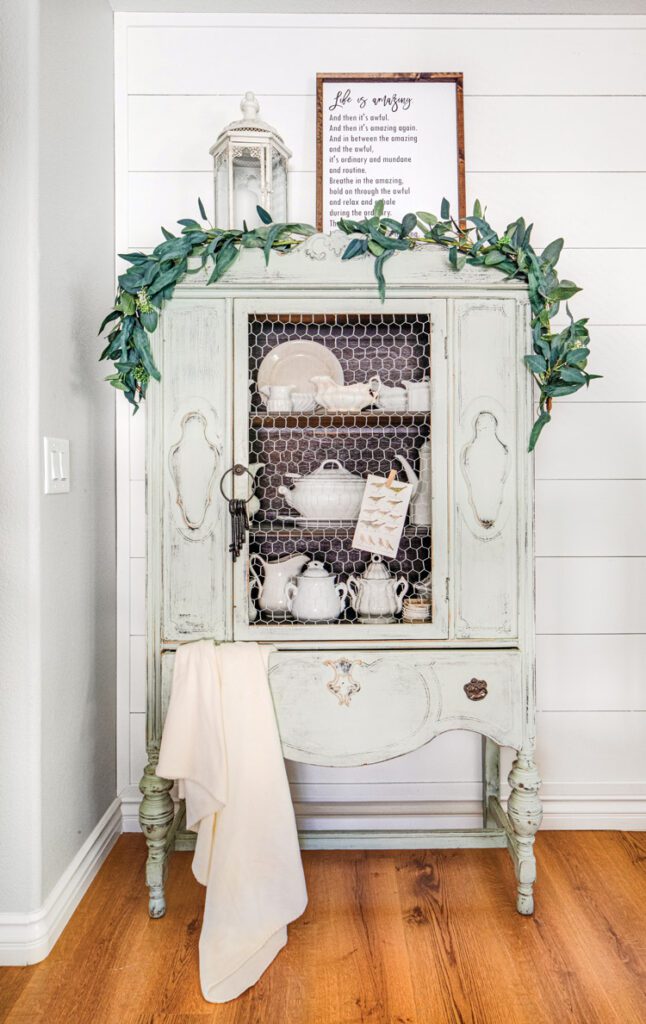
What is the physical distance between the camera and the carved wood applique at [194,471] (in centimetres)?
168

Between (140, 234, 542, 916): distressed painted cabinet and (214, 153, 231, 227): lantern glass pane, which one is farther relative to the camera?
(214, 153, 231, 227): lantern glass pane

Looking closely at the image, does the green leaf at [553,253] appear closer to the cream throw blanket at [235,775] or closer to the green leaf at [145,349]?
the green leaf at [145,349]

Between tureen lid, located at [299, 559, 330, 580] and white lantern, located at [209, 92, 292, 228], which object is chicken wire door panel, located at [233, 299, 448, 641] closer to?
tureen lid, located at [299, 559, 330, 580]

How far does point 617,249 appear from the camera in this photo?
84.6 inches

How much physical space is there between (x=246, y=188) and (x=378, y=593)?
113 cm

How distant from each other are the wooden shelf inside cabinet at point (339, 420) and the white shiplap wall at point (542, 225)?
0.61m

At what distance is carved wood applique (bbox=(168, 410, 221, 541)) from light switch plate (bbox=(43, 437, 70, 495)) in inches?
10.1

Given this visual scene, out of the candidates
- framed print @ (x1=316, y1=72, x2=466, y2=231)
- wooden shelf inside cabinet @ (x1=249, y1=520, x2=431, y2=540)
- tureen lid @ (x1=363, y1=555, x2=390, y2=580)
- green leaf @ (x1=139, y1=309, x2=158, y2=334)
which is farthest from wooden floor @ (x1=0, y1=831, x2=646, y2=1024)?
framed print @ (x1=316, y1=72, x2=466, y2=231)

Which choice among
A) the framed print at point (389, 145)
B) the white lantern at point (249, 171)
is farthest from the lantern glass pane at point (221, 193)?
the framed print at point (389, 145)

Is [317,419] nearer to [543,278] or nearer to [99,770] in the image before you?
[543,278]

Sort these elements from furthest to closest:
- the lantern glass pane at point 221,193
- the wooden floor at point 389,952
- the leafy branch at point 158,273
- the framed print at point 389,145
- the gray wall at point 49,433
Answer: the framed print at point 389,145 < the lantern glass pane at point 221,193 < the leafy branch at point 158,273 < the gray wall at point 49,433 < the wooden floor at point 389,952

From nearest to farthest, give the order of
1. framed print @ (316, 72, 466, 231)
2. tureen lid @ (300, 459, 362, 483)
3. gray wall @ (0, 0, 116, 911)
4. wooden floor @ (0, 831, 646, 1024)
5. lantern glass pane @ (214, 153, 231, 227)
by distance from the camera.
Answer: wooden floor @ (0, 831, 646, 1024) → gray wall @ (0, 0, 116, 911) → tureen lid @ (300, 459, 362, 483) → lantern glass pane @ (214, 153, 231, 227) → framed print @ (316, 72, 466, 231)

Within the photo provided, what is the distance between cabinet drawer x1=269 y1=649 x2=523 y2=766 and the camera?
1677mm

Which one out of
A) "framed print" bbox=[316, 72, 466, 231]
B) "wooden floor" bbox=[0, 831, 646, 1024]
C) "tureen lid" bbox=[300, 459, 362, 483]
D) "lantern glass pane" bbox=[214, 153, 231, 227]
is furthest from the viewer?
"framed print" bbox=[316, 72, 466, 231]
